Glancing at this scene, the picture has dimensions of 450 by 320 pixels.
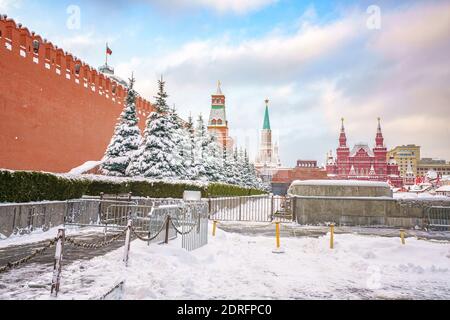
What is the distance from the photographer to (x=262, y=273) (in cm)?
735

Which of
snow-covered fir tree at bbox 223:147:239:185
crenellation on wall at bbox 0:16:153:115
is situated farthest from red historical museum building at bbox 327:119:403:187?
crenellation on wall at bbox 0:16:153:115

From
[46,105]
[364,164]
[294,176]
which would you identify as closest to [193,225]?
[46,105]

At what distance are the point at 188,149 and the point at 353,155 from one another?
82407 mm

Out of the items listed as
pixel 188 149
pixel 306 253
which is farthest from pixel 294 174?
pixel 306 253

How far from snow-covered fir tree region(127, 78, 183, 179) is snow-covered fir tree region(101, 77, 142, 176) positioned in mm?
1356

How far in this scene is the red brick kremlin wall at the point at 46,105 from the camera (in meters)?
19.1

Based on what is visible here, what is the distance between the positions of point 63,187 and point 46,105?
38.3ft

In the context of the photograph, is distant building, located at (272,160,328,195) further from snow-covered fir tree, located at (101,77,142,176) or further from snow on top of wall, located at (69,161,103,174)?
snow-covered fir tree, located at (101,77,142,176)

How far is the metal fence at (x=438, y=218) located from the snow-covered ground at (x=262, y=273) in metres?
5.16

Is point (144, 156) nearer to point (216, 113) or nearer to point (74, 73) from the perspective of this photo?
point (74, 73)

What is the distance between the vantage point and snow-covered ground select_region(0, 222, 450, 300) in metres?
5.65

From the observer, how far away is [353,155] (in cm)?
10344

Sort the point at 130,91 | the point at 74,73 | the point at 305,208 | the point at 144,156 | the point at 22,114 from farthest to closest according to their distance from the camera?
the point at 130,91 → the point at 74,73 → the point at 144,156 → the point at 22,114 → the point at 305,208
